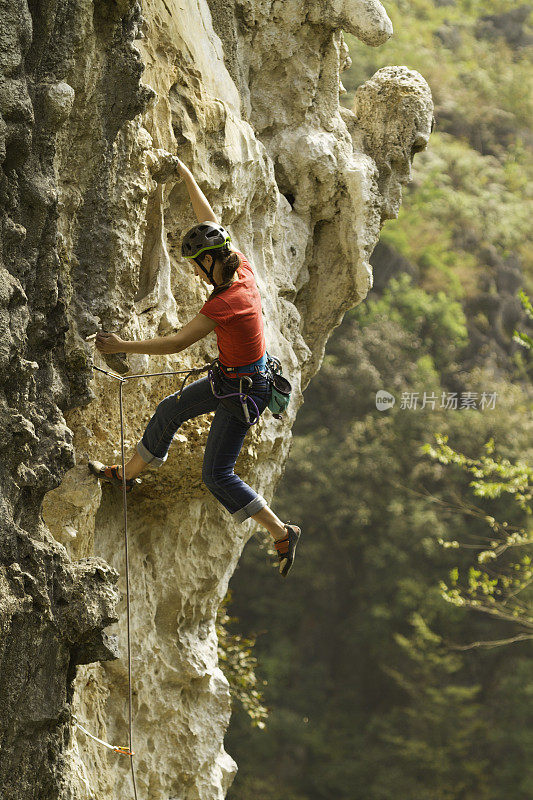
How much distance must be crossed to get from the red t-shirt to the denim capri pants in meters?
0.12

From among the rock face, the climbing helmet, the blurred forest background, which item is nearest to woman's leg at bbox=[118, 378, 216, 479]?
the rock face

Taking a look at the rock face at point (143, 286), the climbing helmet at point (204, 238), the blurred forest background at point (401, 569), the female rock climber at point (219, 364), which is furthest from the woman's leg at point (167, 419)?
the blurred forest background at point (401, 569)

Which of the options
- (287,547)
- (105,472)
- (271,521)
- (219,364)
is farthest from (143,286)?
(287,547)

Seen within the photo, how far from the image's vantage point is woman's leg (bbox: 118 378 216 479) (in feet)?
12.7

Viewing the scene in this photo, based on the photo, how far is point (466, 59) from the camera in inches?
1116

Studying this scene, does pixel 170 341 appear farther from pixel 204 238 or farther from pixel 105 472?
pixel 105 472

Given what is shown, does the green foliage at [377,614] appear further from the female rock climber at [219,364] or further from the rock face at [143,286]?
the female rock climber at [219,364]

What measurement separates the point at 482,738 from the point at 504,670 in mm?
1421

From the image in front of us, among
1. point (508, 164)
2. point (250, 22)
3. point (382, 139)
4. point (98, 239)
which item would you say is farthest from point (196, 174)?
point (508, 164)

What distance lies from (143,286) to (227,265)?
0.73 metres

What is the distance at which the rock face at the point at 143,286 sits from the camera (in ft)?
9.43

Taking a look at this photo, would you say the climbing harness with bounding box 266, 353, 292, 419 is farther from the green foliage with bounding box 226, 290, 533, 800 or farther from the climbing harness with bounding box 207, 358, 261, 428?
the green foliage with bounding box 226, 290, 533, 800

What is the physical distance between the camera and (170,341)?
3408 mm

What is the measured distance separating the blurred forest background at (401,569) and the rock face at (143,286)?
29.9 ft
